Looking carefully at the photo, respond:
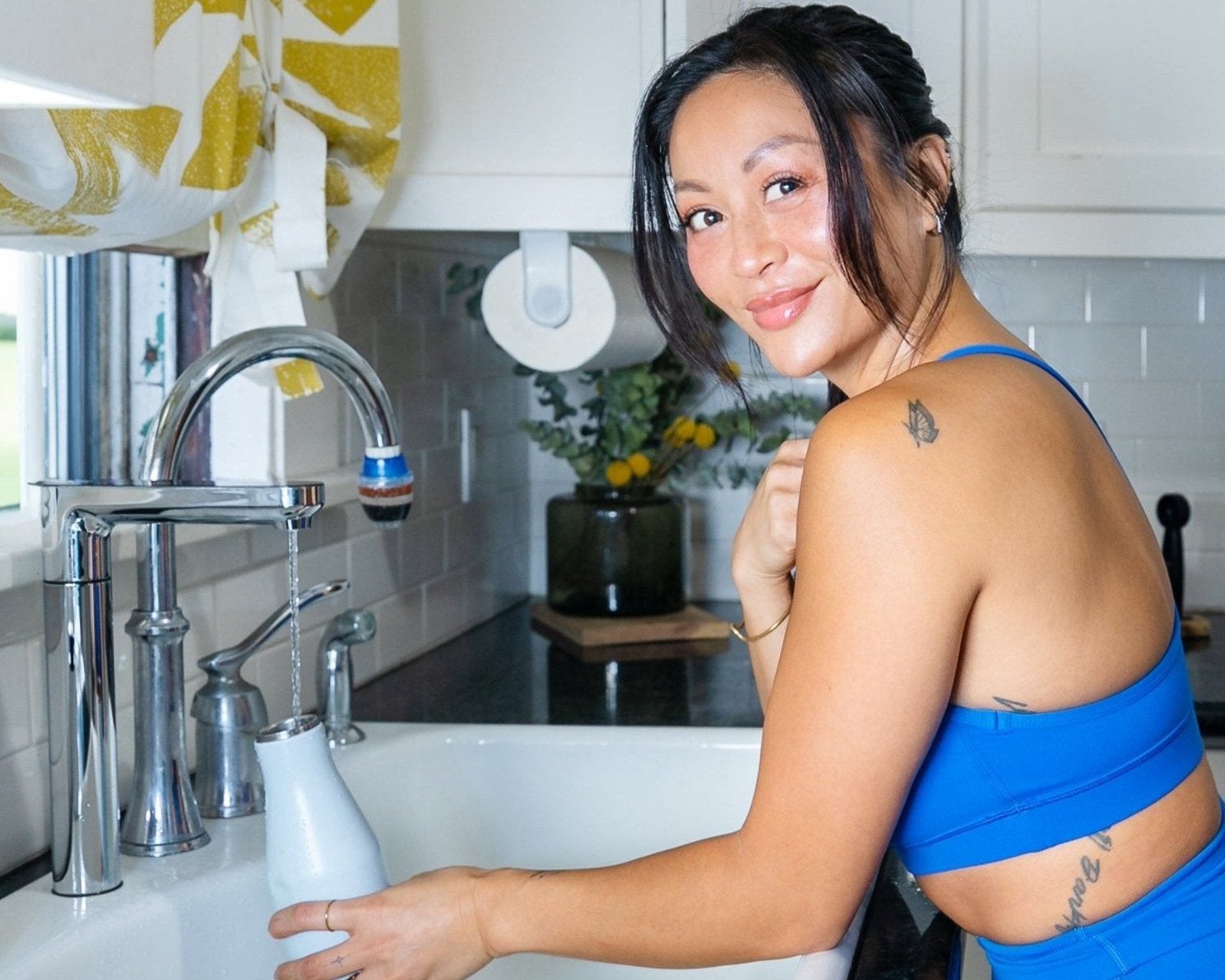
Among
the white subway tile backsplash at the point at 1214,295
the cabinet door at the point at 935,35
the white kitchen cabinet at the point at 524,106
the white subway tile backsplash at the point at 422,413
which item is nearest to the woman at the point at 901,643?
the white kitchen cabinet at the point at 524,106

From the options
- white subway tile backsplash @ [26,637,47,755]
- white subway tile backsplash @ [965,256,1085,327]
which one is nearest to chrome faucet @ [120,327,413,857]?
white subway tile backsplash @ [26,637,47,755]

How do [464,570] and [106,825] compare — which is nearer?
[106,825]

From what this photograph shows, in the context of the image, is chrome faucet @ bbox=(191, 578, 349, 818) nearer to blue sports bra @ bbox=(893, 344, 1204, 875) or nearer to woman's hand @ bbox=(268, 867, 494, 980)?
woman's hand @ bbox=(268, 867, 494, 980)

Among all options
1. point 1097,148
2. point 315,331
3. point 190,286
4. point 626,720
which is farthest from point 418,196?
point 1097,148

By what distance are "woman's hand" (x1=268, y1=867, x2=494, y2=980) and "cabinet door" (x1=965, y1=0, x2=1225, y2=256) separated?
109 centimetres

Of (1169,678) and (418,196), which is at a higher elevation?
(418,196)

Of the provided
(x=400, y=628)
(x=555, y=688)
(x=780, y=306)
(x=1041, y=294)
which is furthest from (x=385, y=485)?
(x=1041, y=294)

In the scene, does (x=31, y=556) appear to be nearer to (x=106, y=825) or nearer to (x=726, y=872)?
(x=106, y=825)

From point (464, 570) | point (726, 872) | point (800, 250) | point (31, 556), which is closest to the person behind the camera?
point (726, 872)

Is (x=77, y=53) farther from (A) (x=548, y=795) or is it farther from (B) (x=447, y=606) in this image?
(B) (x=447, y=606)

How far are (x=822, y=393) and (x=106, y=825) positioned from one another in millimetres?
1690

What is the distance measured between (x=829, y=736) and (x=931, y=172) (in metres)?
0.41

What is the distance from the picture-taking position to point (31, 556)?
119cm

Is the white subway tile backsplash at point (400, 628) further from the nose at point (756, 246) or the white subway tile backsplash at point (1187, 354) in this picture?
the white subway tile backsplash at point (1187, 354)
